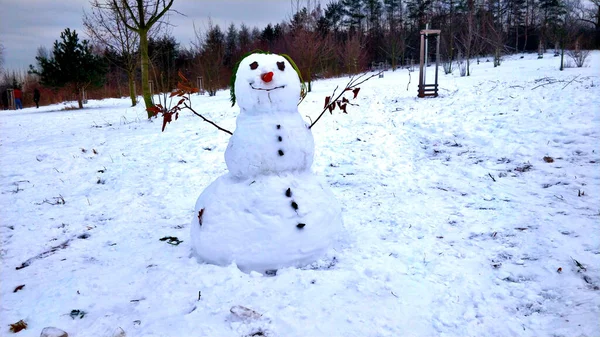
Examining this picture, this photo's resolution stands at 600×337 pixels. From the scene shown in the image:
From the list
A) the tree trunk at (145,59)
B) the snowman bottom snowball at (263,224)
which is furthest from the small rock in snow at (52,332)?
the tree trunk at (145,59)

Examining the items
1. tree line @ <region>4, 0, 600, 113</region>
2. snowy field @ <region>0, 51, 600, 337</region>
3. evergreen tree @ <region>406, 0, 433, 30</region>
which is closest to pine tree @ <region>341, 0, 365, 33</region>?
tree line @ <region>4, 0, 600, 113</region>

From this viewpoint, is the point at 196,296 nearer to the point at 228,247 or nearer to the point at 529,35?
the point at 228,247

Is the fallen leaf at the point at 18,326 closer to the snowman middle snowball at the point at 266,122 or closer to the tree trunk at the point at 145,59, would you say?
the snowman middle snowball at the point at 266,122

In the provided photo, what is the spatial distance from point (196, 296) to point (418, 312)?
5.32 feet

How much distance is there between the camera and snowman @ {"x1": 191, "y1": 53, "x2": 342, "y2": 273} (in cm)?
279

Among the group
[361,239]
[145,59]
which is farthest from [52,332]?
[145,59]

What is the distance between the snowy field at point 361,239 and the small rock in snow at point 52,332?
57 millimetres

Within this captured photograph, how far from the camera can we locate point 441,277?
2.74m

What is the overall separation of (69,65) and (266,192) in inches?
741

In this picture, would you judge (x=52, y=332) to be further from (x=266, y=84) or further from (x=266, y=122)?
(x=266, y=84)

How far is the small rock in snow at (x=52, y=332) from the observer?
2.17m

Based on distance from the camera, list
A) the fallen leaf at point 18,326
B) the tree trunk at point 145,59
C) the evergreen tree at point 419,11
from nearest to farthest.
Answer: the fallen leaf at point 18,326 → the tree trunk at point 145,59 → the evergreen tree at point 419,11

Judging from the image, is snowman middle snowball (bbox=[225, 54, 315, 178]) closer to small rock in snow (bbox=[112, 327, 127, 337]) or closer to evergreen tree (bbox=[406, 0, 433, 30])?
small rock in snow (bbox=[112, 327, 127, 337])

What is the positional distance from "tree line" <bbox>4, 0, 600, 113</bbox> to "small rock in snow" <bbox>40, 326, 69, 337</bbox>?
3248mm
